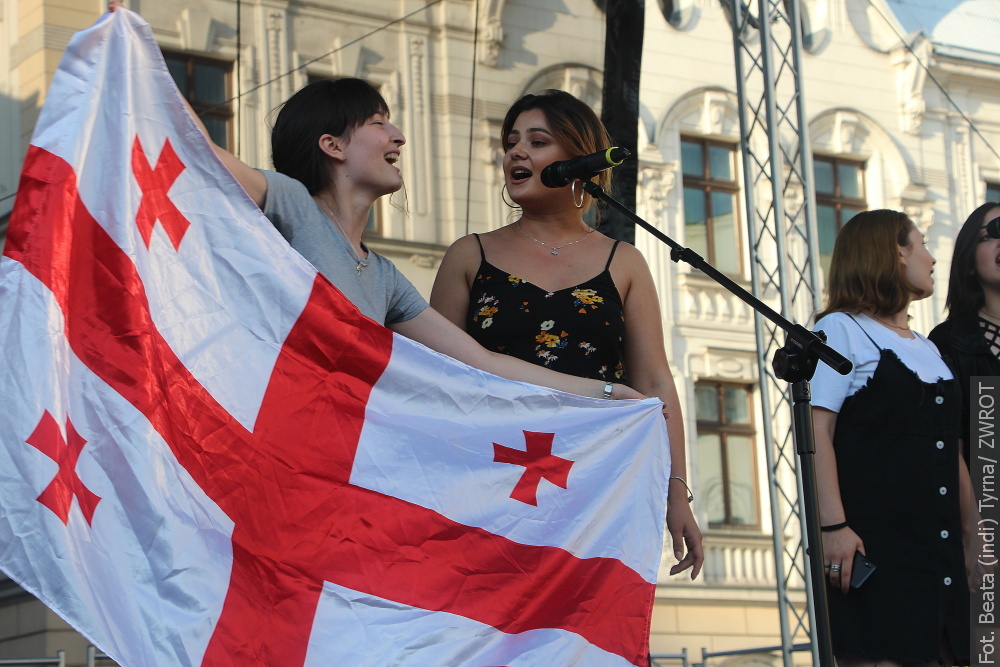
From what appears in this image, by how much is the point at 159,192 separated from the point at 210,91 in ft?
18.9

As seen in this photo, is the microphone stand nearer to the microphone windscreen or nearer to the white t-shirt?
the white t-shirt

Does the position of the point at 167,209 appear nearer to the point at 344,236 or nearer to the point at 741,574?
the point at 344,236

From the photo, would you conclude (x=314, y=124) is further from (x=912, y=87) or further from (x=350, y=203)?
(x=912, y=87)

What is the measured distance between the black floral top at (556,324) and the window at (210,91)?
4.98 m

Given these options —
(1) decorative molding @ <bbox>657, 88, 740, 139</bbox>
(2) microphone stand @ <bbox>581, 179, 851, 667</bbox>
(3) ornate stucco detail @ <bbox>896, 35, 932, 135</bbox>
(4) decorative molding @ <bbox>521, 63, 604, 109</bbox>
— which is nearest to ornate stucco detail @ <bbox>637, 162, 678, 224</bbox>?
(1) decorative molding @ <bbox>657, 88, 740, 139</bbox>

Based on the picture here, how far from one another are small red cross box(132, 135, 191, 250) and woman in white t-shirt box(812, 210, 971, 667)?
176cm

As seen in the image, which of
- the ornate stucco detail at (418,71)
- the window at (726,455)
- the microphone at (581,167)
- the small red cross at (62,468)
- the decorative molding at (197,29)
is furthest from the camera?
the window at (726,455)

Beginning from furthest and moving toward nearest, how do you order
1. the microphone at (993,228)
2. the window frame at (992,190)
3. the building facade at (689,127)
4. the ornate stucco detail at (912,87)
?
the window frame at (992,190) → the ornate stucco detail at (912,87) → the building facade at (689,127) → the microphone at (993,228)

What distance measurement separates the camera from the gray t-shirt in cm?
278

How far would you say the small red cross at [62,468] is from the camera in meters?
2.37

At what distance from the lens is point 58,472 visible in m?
2.39

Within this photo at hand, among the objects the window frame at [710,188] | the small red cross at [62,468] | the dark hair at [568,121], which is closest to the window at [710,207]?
the window frame at [710,188]

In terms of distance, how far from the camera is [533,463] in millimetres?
2906

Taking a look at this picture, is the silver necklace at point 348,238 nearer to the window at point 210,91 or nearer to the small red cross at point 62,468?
the small red cross at point 62,468
